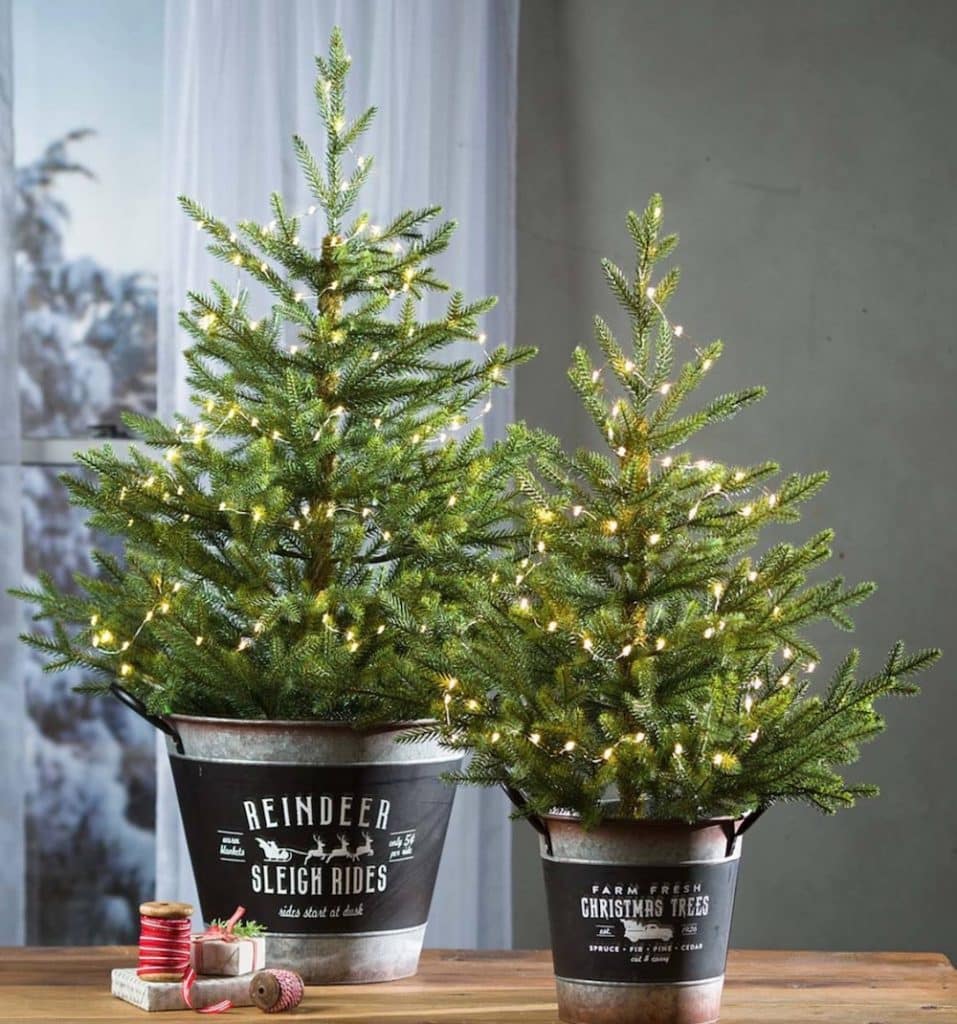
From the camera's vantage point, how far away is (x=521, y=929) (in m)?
2.22

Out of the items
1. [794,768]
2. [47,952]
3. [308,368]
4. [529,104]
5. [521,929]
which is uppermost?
[529,104]

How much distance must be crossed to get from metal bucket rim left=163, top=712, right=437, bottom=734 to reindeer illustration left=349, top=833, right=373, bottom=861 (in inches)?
3.9

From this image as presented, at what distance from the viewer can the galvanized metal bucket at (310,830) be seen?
1.28 m

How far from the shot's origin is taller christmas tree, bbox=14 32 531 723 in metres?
1.32

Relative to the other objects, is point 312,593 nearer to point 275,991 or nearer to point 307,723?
point 307,723

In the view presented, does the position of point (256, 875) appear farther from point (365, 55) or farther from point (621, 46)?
point (621, 46)

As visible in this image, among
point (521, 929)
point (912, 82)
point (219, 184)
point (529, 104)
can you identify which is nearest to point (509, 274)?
point (529, 104)

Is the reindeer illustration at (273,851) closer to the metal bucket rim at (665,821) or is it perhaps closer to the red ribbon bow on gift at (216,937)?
the red ribbon bow on gift at (216,937)

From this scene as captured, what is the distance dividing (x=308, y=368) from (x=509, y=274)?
85 centimetres

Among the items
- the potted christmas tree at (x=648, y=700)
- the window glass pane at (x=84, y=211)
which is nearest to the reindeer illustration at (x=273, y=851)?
the potted christmas tree at (x=648, y=700)

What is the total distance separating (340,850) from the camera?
1.30 metres

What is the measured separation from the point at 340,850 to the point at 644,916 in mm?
307

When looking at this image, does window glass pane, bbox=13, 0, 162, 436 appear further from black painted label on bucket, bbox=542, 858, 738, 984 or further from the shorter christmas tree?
black painted label on bucket, bbox=542, 858, 738, 984

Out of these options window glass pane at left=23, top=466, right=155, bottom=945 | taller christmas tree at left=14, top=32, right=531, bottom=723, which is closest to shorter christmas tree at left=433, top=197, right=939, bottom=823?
taller christmas tree at left=14, top=32, right=531, bottom=723
